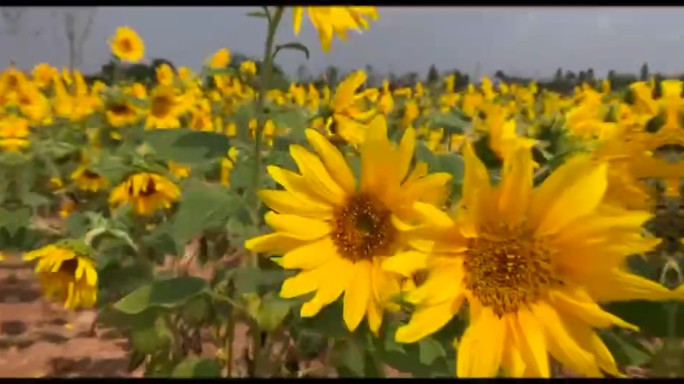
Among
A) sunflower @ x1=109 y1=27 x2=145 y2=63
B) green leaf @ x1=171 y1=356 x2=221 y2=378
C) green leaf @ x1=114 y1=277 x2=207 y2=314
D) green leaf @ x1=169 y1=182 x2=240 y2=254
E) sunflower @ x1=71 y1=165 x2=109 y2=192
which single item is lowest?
green leaf @ x1=171 y1=356 x2=221 y2=378

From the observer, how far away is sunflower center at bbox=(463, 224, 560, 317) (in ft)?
1.60

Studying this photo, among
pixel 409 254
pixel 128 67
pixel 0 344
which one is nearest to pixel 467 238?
pixel 409 254

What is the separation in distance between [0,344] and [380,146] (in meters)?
1.76

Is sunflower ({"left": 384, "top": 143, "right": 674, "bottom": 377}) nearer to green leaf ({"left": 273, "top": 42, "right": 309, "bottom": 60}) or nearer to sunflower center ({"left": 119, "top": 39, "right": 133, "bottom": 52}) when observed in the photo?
green leaf ({"left": 273, "top": 42, "right": 309, "bottom": 60})

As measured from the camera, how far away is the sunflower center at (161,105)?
1.74m

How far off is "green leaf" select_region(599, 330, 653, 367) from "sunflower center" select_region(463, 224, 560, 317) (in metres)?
0.08

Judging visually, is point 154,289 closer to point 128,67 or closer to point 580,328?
point 580,328

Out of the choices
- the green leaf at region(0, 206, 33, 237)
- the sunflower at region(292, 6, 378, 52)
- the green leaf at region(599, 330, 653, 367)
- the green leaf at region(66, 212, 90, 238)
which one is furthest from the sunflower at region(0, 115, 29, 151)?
the green leaf at region(599, 330, 653, 367)

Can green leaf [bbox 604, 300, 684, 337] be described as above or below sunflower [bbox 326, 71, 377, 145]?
below

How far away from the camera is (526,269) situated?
1.59ft

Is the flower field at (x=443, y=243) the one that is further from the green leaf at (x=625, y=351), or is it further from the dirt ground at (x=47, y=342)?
the dirt ground at (x=47, y=342)

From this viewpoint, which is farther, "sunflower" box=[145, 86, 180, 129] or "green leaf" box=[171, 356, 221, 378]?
"sunflower" box=[145, 86, 180, 129]
